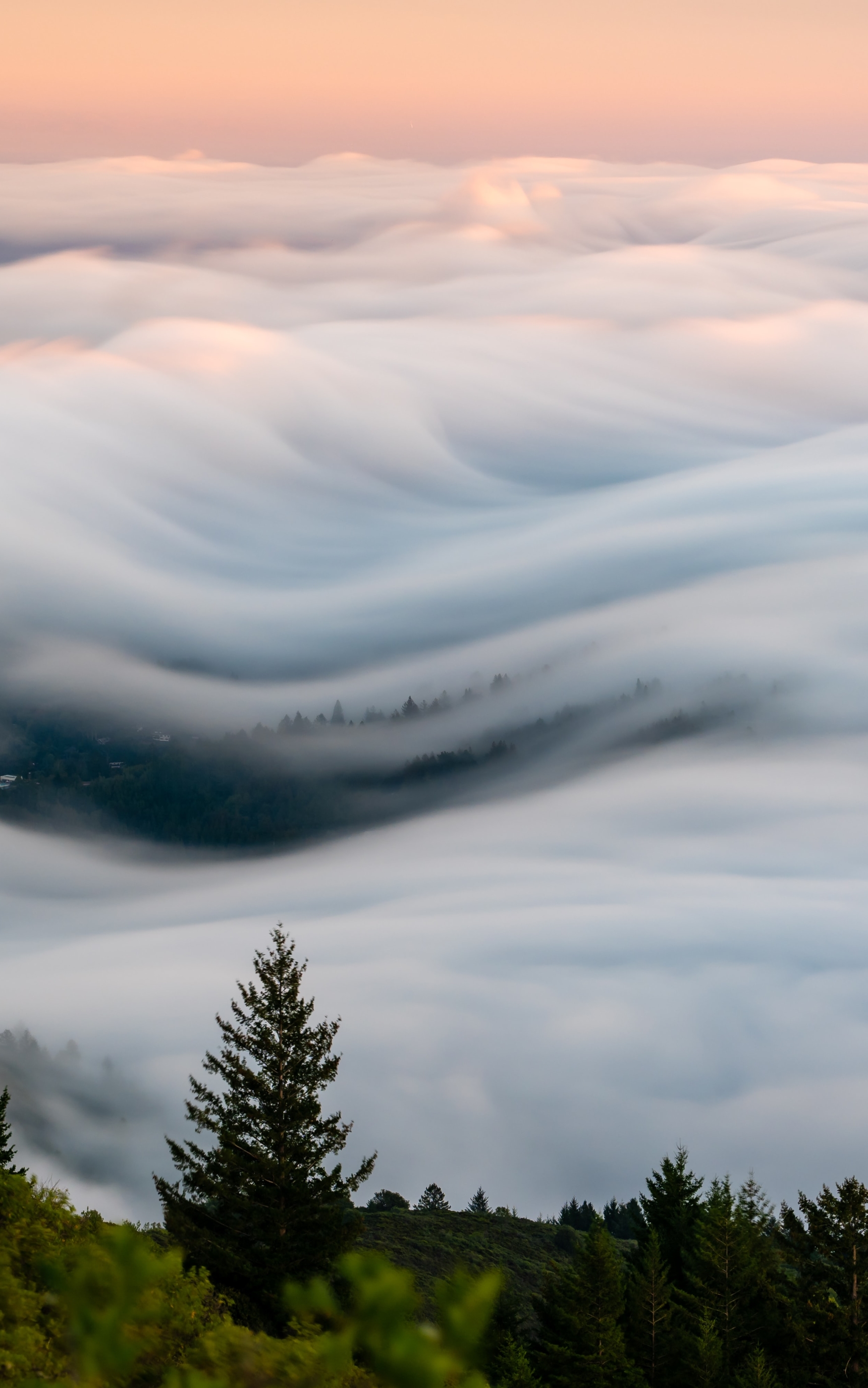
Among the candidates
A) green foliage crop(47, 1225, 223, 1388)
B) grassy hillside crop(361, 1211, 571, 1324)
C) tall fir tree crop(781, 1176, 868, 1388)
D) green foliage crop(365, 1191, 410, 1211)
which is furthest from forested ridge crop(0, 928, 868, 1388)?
green foliage crop(365, 1191, 410, 1211)

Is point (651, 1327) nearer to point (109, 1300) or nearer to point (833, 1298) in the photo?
point (833, 1298)

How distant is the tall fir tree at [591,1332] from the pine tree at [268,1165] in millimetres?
7223

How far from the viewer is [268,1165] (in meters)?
34.2

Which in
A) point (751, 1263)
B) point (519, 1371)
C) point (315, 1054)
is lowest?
point (519, 1371)

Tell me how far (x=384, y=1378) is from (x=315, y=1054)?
30104mm

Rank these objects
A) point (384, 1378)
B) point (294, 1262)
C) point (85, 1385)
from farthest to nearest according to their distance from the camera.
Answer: point (294, 1262), point (85, 1385), point (384, 1378)

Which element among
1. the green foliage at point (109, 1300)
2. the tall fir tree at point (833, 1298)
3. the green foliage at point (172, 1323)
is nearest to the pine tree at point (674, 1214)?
the tall fir tree at point (833, 1298)

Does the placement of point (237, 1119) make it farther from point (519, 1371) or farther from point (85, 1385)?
point (85, 1385)

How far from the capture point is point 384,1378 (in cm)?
692

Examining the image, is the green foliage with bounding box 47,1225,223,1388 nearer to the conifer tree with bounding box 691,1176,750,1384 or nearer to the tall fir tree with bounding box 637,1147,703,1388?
the conifer tree with bounding box 691,1176,750,1384

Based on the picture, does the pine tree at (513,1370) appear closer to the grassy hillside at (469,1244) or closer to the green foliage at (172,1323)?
the green foliage at (172,1323)

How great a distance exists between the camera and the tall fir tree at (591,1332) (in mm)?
36188

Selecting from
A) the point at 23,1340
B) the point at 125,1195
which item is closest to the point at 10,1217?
the point at 23,1340

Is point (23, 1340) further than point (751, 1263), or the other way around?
point (751, 1263)
